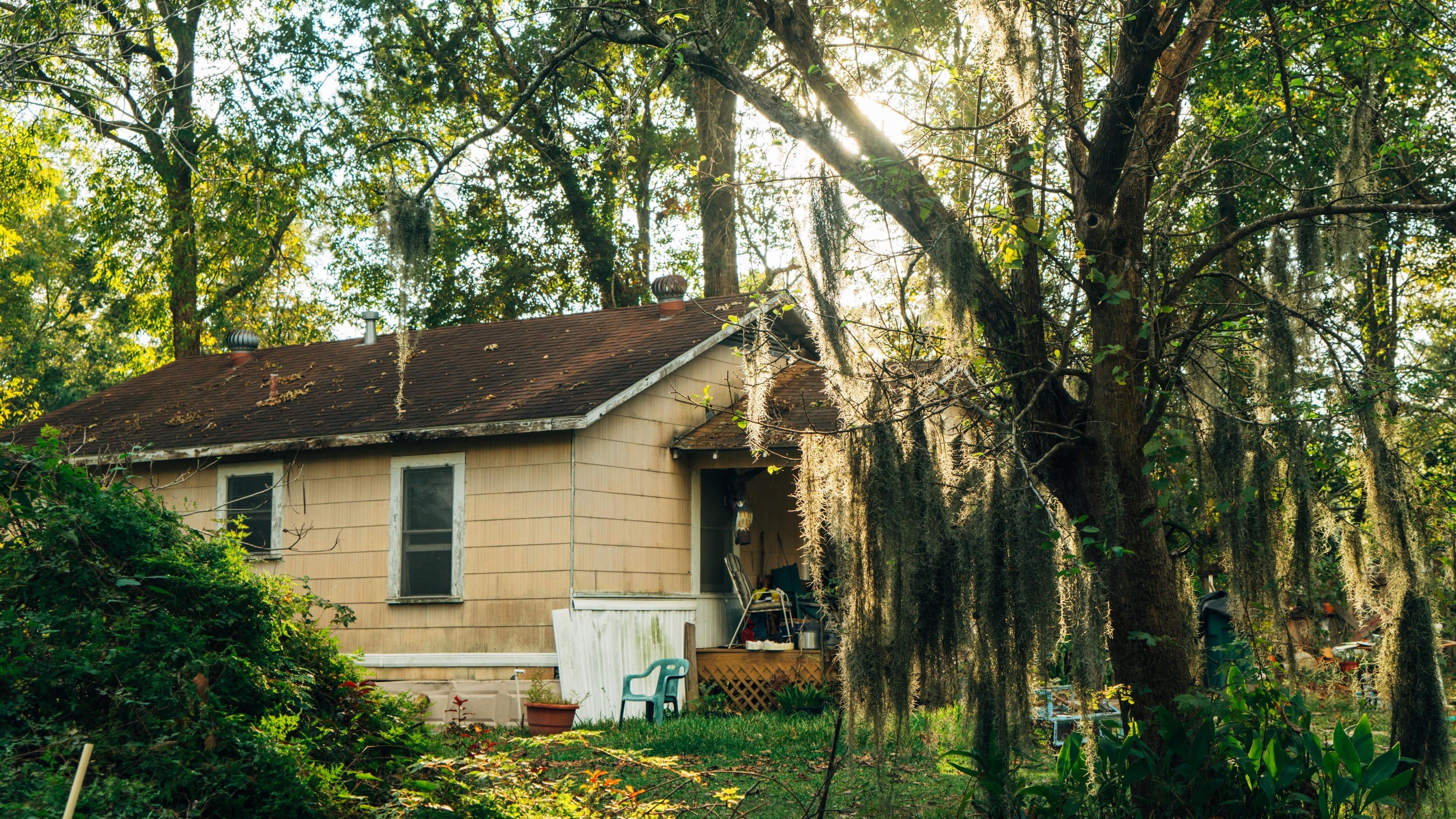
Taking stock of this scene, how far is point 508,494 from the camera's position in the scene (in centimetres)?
1207

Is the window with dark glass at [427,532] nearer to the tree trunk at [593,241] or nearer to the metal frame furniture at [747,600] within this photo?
the metal frame furniture at [747,600]

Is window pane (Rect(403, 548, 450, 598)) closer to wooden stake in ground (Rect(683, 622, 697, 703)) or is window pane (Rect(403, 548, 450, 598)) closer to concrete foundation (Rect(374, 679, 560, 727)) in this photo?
concrete foundation (Rect(374, 679, 560, 727))

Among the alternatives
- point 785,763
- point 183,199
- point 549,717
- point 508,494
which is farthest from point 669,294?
point 183,199

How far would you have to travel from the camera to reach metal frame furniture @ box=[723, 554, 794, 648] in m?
13.0

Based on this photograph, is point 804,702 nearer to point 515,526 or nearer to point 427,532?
point 515,526

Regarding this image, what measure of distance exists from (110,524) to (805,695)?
26.2ft

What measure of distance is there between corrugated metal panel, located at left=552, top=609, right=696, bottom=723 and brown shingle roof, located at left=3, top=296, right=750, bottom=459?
2035mm

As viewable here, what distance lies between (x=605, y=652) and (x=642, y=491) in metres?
1.84

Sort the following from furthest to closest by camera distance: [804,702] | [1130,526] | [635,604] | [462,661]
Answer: [635,604] < [462,661] < [804,702] < [1130,526]

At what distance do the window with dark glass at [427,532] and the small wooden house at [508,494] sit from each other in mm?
21

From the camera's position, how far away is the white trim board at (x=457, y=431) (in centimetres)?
1142

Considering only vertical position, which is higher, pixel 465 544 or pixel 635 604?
pixel 465 544

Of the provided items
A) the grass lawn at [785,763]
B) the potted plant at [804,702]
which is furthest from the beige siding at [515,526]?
the potted plant at [804,702]

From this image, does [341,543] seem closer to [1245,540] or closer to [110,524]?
[110,524]
